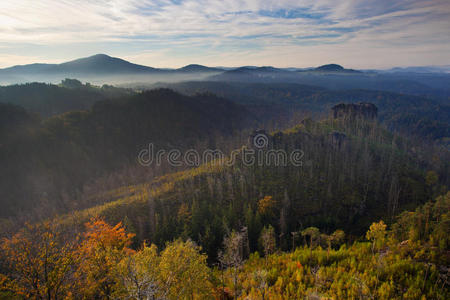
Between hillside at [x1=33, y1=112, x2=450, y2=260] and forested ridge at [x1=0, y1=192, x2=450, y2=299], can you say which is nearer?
forested ridge at [x1=0, y1=192, x2=450, y2=299]

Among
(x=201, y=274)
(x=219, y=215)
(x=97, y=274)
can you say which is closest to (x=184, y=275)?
(x=201, y=274)

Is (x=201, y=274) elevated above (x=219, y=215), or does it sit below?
above

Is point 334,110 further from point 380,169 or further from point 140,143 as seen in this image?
point 140,143

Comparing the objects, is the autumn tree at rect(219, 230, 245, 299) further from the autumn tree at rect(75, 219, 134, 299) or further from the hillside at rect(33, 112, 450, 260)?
the hillside at rect(33, 112, 450, 260)

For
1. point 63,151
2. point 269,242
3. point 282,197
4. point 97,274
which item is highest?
point 97,274

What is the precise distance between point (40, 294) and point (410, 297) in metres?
33.0

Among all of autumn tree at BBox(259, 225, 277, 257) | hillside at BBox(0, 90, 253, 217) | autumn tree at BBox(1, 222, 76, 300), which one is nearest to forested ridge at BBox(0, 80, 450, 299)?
autumn tree at BBox(1, 222, 76, 300)

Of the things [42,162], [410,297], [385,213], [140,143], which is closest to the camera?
[410,297]

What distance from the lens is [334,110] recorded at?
16400 centimetres

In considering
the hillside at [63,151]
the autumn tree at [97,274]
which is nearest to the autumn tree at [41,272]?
the autumn tree at [97,274]

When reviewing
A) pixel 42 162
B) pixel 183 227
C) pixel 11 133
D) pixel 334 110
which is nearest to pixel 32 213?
pixel 42 162

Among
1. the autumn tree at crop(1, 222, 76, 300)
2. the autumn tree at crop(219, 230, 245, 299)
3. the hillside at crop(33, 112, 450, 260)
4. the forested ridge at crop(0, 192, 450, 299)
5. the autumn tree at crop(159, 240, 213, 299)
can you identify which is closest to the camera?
the autumn tree at crop(1, 222, 76, 300)

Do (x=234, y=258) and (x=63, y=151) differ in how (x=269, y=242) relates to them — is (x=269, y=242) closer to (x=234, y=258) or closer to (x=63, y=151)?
(x=234, y=258)

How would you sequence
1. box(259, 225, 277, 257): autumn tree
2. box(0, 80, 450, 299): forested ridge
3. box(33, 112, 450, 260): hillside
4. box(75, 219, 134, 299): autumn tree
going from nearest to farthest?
box(0, 80, 450, 299): forested ridge, box(75, 219, 134, 299): autumn tree, box(259, 225, 277, 257): autumn tree, box(33, 112, 450, 260): hillside
